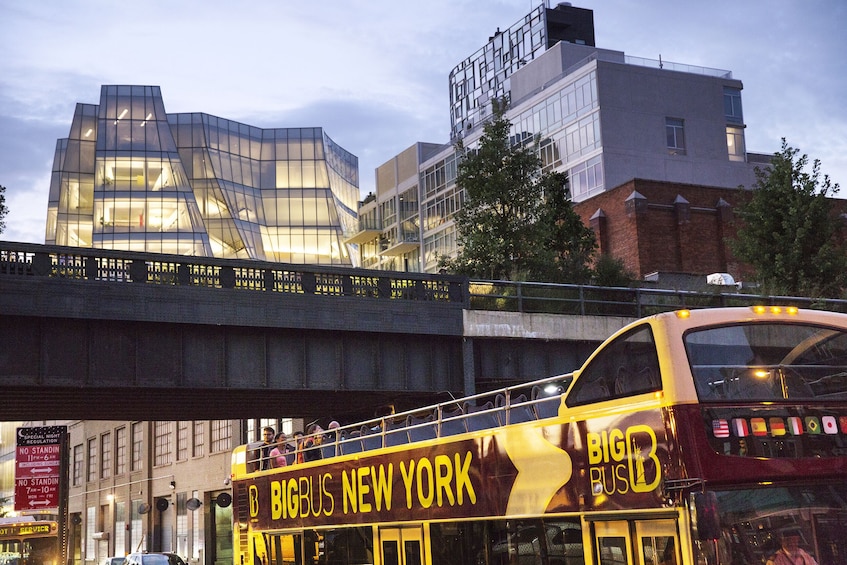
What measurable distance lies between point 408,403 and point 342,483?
1942 centimetres

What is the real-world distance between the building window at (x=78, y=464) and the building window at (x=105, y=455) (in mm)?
6083

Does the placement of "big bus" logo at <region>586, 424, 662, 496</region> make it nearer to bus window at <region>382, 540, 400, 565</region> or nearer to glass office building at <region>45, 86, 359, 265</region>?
bus window at <region>382, 540, 400, 565</region>

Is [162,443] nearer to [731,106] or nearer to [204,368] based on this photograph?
[204,368]

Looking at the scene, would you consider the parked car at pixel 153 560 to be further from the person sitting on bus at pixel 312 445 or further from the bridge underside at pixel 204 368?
the person sitting on bus at pixel 312 445

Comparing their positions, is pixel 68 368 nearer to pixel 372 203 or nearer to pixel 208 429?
pixel 208 429

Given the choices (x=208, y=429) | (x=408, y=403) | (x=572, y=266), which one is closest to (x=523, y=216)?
(x=572, y=266)

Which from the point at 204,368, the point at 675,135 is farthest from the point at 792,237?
the point at 675,135

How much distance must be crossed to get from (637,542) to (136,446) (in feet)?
195

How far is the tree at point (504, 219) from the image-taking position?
42.7m

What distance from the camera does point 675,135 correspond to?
7500 centimetres

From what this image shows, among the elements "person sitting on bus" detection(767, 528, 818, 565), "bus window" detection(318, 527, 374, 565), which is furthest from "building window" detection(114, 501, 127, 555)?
"person sitting on bus" detection(767, 528, 818, 565)

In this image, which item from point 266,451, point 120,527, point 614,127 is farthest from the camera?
point 614,127

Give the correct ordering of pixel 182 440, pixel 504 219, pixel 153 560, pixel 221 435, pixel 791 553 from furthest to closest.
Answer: pixel 182 440 < pixel 221 435 < pixel 504 219 < pixel 153 560 < pixel 791 553

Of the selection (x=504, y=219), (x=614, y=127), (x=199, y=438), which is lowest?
(x=199, y=438)
